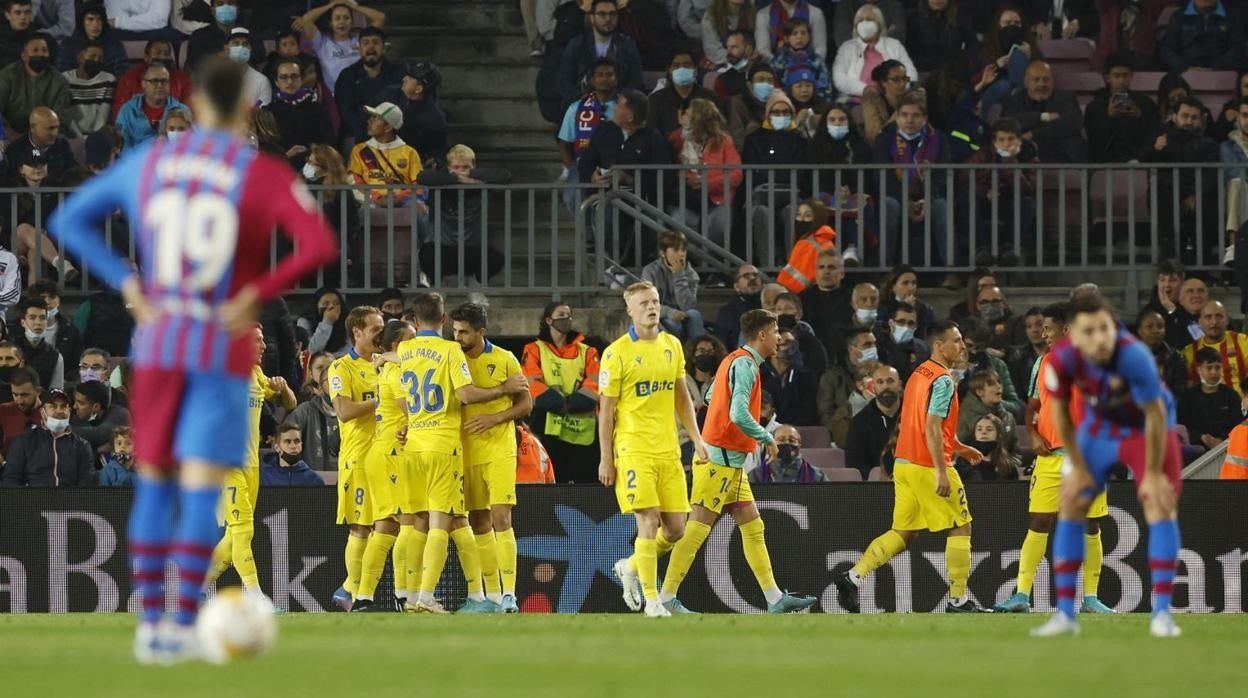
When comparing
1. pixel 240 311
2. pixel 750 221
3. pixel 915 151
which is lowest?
pixel 240 311

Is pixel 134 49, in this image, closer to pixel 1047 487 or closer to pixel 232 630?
pixel 1047 487

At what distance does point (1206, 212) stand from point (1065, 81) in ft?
9.86

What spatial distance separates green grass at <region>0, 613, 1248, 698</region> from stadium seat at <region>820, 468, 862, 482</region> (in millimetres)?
5726

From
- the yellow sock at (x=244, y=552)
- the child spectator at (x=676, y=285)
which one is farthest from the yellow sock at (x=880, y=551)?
the yellow sock at (x=244, y=552)

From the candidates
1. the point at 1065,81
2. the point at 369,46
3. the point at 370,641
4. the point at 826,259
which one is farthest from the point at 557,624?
the point at 1065,81

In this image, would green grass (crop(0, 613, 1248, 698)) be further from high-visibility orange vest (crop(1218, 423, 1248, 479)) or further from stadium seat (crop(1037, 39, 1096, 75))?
stadium seat (crop(1037, 39, 1096, 75))

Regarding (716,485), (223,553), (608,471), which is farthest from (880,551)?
(223,553)

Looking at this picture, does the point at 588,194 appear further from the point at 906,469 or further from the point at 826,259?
the point at 906,469

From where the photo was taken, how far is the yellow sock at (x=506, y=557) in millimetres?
15523

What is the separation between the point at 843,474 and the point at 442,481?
460 centimetres

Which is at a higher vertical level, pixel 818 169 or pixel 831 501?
pixel 818 169

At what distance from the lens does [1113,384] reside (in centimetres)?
1033

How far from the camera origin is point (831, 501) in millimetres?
16797

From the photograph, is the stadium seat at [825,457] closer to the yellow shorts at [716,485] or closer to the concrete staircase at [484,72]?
the yellow shorts at [716,485]
